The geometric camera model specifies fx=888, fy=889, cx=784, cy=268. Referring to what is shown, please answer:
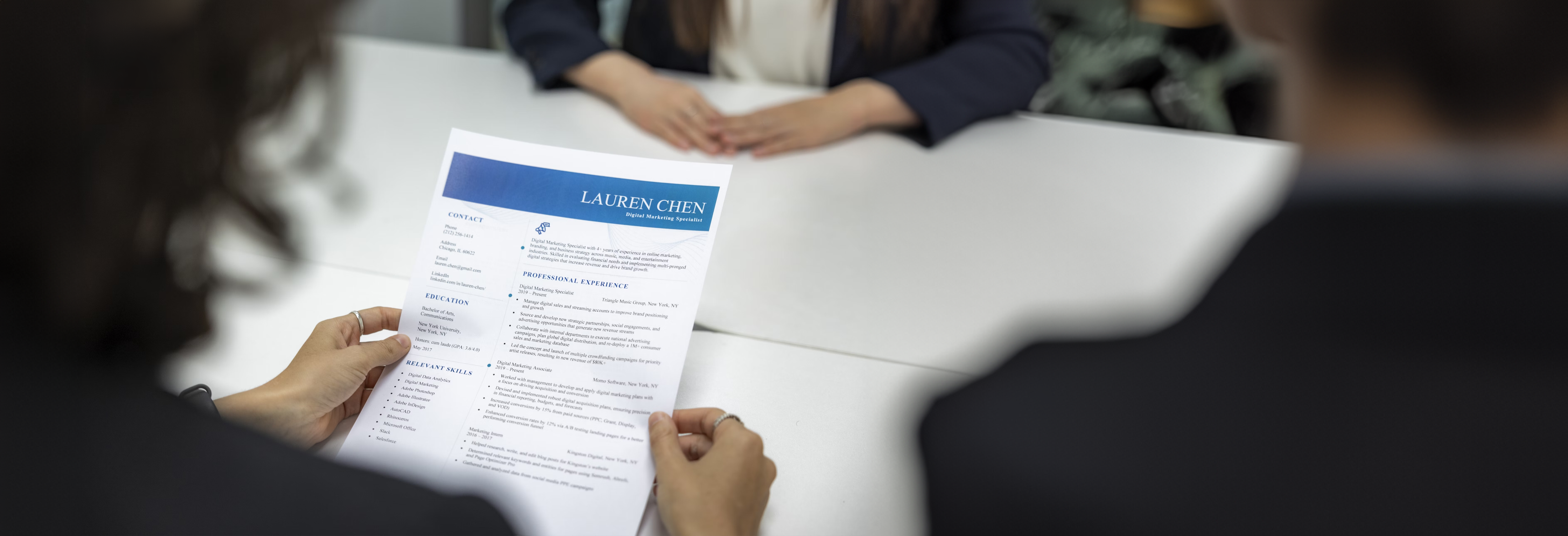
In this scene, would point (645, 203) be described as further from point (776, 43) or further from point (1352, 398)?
point (776, 43)

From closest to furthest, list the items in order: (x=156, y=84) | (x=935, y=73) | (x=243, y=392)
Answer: (x=156, y=84) < (x=243, y=392) < (x=935, y=73)

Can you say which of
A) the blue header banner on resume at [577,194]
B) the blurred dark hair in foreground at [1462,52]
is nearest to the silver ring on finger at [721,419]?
the blue header banner on resume at [577,194]

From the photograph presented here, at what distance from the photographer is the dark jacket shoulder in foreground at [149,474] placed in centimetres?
34

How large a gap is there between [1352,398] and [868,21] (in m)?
0.98

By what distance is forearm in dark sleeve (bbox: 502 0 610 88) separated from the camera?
1.22m

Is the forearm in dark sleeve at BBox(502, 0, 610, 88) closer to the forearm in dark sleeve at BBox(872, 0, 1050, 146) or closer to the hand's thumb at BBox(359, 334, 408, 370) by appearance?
the forearm in dark sleeve at BBox(872, 0, 1050, 146)

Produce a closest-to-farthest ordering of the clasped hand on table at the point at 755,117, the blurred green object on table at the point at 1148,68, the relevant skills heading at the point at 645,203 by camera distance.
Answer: the relevant skills heading at the point at 645,203 < the clasped hand on table at the point at 755,117 < the blurred green object on table at the point at 1148,68

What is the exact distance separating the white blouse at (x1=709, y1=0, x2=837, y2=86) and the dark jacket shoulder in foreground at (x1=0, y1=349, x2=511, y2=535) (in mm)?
1016

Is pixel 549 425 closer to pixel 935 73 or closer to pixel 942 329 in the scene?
pixel 942 329

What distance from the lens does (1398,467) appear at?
0.36 m

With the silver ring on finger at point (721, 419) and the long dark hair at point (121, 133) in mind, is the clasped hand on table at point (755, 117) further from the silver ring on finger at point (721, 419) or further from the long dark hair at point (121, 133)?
the long dark hair at point (121, 133)

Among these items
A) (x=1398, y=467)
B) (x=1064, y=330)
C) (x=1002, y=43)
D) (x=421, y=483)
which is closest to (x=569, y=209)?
(x=421, y=483)

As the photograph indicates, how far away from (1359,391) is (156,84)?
1.63ft

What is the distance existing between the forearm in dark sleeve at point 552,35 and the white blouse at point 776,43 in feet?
0.59
